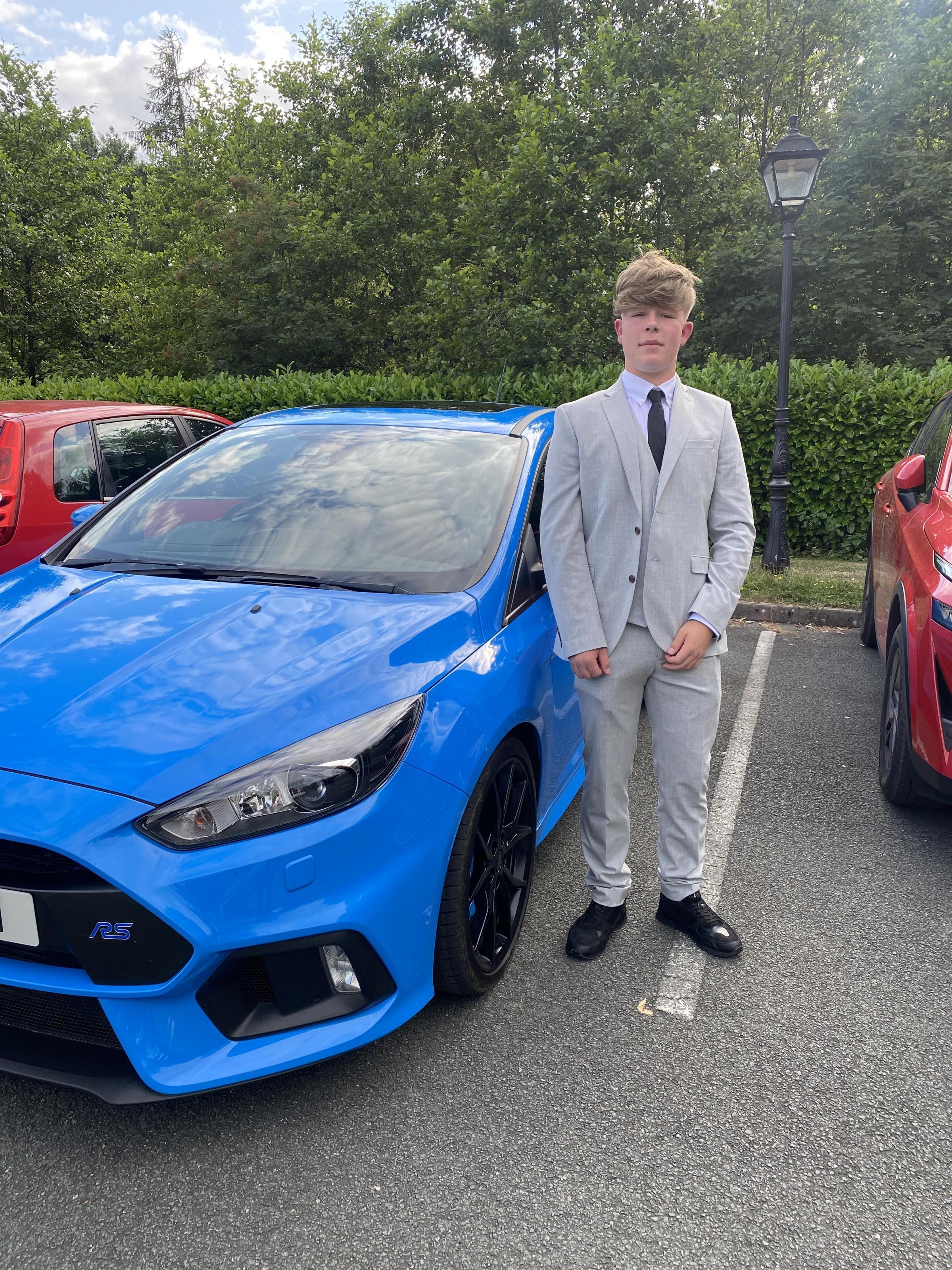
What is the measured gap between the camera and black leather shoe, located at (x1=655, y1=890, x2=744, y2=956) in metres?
2.79

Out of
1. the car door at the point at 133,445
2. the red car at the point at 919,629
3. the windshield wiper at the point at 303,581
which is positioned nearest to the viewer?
the windshield wiper at the point at 303,581

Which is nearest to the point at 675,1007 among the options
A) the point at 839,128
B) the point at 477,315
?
the point at 477,315

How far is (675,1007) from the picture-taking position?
2545mm

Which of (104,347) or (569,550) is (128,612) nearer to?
(569,550)

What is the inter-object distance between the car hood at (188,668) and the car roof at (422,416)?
107 centimetres

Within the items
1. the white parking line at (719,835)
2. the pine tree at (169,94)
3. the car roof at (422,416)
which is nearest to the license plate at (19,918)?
the white parking line at (719,835)

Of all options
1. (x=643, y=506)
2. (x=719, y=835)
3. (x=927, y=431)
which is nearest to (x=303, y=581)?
(x=643, y=506)

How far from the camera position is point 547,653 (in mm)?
2863

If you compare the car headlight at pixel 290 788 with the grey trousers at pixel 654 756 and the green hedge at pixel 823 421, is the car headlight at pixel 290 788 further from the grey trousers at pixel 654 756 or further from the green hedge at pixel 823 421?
the green hedge at pixel 823 421

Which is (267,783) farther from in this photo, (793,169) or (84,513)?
(793,169)

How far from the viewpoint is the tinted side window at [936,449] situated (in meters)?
4.15

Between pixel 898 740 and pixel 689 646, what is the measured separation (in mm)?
1593

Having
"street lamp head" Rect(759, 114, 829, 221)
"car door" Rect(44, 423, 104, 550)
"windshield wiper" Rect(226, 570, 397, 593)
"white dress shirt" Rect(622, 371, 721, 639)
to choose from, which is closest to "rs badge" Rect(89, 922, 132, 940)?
"windshield wiper" Rect(226, 570, 397, 593)

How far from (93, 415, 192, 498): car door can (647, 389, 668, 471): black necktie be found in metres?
3.58
